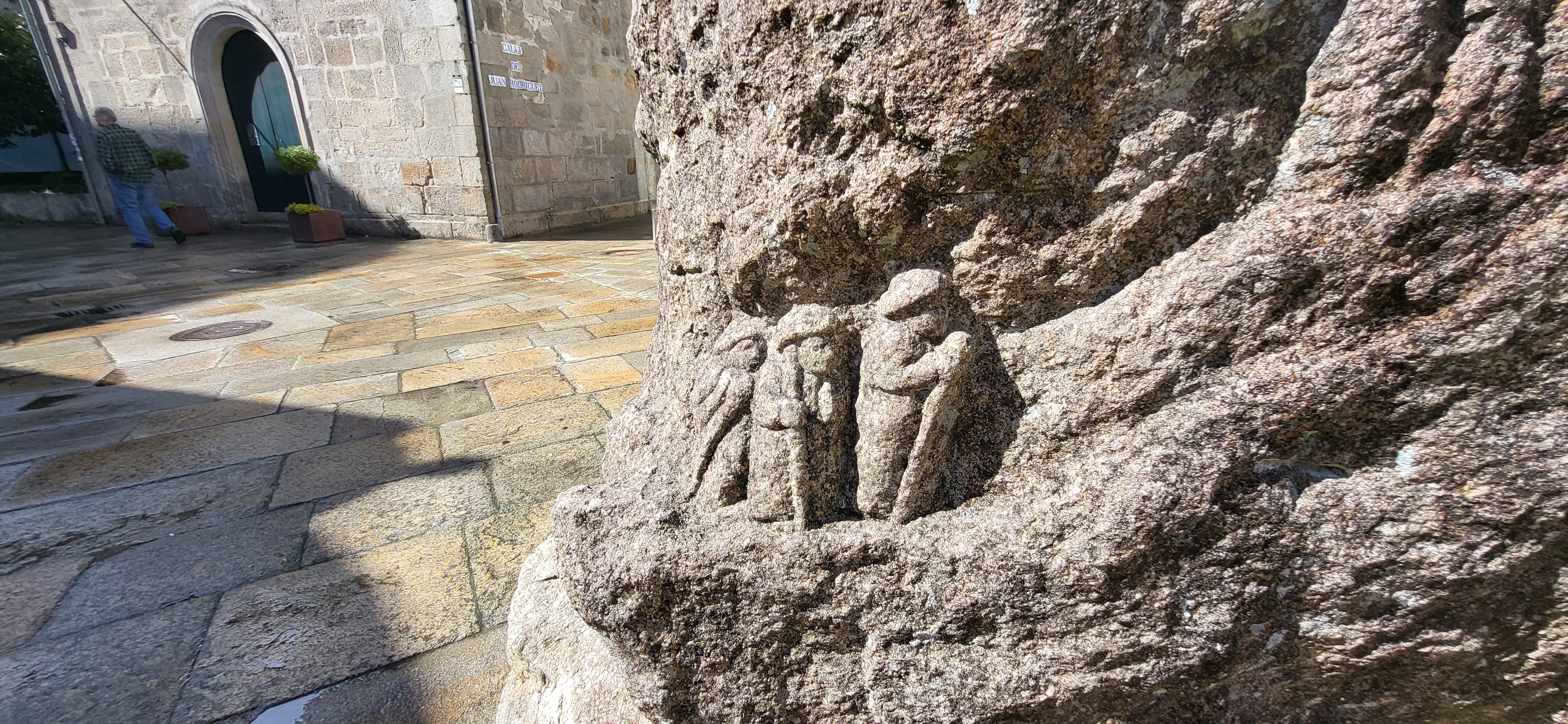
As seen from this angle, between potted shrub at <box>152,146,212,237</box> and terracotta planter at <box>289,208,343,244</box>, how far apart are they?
5.30ft

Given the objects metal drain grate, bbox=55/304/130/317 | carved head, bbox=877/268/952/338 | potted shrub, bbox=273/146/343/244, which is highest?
carved head, bbox=877/268/952/338

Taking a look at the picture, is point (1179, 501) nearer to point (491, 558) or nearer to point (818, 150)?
point (818, 150)

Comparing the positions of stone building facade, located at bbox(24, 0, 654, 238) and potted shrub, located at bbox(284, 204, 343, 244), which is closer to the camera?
stone building facade, located at bbox(24, 0, 654, 238)

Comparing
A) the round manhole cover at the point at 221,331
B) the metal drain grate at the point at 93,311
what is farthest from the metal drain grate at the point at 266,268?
the round manhole cover at the point at 221,331

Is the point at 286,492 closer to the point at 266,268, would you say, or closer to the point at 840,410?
the point at 840,410

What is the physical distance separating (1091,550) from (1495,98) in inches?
31.5

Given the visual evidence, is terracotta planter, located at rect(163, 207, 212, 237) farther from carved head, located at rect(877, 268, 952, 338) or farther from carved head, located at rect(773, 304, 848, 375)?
carved head, located at rect(877, 268, 952, 338)

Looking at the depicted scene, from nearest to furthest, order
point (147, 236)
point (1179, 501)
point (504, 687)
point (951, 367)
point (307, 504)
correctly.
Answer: point (1179, 501) < point (951, 367) < point (504, 687) < point (307, 504) < point (147, 236)

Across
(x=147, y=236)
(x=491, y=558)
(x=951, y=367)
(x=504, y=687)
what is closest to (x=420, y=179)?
(x=147, y=236)

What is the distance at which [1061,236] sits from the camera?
108cm

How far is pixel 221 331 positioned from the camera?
4.23m

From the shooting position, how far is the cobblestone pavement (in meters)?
1.55

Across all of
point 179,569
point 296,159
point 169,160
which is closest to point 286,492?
point 179,569

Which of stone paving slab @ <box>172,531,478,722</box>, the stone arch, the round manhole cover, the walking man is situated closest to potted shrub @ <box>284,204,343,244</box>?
the stone arch
